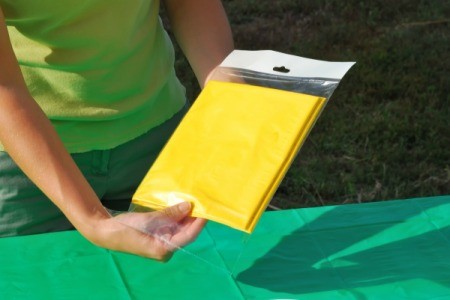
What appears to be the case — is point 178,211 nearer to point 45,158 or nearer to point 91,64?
point 45,158

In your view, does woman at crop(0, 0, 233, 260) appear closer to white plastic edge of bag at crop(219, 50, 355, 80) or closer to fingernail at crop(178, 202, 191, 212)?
fingernail at crop(178, 202, 191, 212)

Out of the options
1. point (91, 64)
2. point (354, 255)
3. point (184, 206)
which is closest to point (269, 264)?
point (354, 255)

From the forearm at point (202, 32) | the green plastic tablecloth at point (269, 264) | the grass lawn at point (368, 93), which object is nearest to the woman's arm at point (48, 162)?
→ the green plastic tablecloth at point (269, 264)

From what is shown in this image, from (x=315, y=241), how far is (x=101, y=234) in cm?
36

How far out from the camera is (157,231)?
102 centimetres

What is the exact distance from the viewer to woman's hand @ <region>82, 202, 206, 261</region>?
1.01 metres

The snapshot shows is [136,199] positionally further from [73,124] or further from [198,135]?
[73,124]

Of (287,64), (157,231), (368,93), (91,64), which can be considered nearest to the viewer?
(157,231)

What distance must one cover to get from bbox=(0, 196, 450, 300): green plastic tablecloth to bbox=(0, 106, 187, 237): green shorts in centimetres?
6

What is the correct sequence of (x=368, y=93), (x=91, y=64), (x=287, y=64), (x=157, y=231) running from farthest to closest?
(x=368, y=93), (x=91, y=64), (x=287, y=64), (x=157, y=231)

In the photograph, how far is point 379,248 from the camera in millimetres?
1276

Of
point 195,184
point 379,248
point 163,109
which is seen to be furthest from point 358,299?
point 163,109

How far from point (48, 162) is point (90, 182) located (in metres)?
0.26

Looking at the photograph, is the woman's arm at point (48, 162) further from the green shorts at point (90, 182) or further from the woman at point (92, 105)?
the green shorts at point (90, 182)
